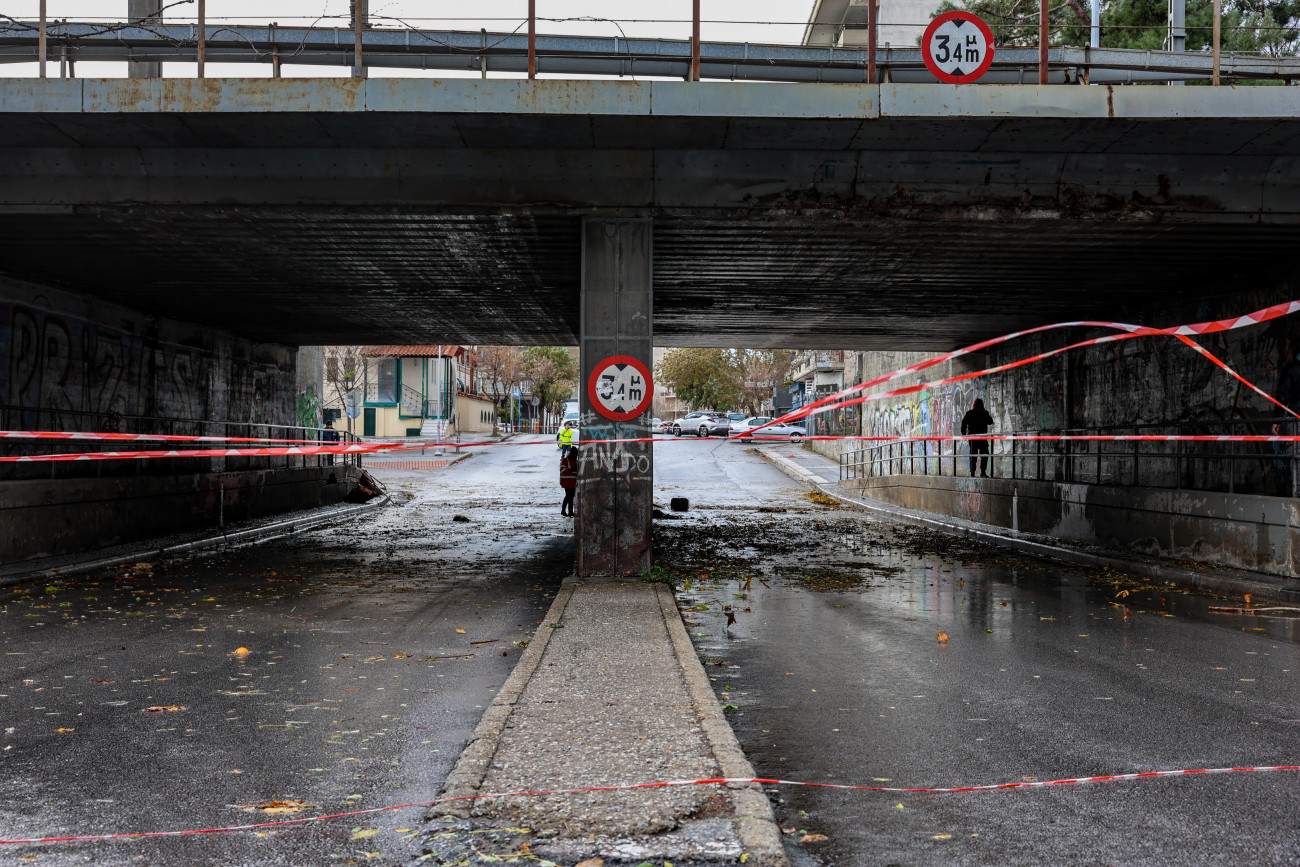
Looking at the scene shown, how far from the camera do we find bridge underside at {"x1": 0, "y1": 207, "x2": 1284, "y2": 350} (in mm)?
11750

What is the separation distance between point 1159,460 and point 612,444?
412 inches

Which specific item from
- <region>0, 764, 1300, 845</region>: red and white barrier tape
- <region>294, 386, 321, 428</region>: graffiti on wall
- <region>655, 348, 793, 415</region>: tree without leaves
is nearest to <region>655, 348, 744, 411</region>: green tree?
<region>655, 348, 793, 415</region>: tree without leaves

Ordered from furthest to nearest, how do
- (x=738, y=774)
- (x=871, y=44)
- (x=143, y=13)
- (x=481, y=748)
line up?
(x=143, y=13), (x=871, y=44), (x=481, y=748), (x=738, y=774)

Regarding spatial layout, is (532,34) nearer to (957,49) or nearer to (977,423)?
(957,49)

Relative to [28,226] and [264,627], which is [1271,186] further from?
[28,226]

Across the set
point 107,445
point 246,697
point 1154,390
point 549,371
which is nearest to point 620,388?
point 246,697

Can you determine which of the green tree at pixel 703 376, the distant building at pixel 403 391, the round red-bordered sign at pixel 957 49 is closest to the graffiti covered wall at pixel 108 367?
the round red-bordered sign at pixel 957 49

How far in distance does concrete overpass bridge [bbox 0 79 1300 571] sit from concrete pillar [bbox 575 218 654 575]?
0.11 feet

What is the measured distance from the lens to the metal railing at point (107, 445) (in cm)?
1416

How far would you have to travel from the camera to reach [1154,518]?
14.0 meters

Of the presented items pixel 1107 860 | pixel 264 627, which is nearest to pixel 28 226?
pixel 264 627

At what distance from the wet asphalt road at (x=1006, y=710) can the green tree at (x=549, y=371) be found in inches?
2907

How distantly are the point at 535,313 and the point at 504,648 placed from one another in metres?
13.4

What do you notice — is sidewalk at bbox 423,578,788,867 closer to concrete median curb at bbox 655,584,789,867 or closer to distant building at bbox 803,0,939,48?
concrete median curb at bbox 655,584,789,867
